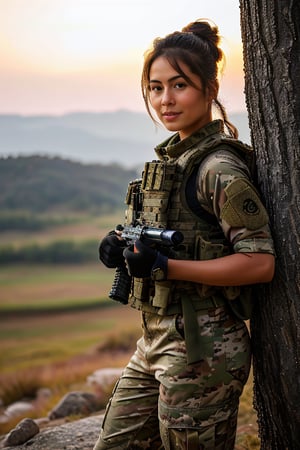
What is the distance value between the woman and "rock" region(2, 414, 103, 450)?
5.38 ft

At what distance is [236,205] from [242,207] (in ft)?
0.09

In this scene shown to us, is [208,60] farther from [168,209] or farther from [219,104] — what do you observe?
[168,209]

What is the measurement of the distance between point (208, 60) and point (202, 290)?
98cm

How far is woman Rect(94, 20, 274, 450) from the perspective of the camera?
240 centimetres

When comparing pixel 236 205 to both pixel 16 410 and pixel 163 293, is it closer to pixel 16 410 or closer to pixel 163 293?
pixel 163 293

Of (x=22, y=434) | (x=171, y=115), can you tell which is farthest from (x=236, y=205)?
(x=22, y=434)

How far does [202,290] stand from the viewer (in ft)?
8.29

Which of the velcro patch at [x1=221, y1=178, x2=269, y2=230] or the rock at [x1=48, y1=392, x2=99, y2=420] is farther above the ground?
the velcro patch at [x1=221, y1=178, x2=269, y2=230]

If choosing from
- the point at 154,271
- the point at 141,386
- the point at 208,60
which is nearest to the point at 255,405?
the point at 141,386

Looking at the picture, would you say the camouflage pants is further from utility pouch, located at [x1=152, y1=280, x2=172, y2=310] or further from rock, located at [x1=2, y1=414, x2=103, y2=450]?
rock, located at [x1=2, y1=414, x2=103, y2=450]

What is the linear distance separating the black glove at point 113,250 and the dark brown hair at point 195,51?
74cm

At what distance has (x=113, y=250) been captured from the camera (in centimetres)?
273

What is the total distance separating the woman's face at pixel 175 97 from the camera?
261 cm

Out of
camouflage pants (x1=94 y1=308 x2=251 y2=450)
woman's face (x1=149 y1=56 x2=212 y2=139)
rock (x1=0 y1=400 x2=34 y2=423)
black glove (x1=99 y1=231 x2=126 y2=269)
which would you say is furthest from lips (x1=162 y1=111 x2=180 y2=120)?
rock (x1=0 y1=400 x2=34 y2=423)
